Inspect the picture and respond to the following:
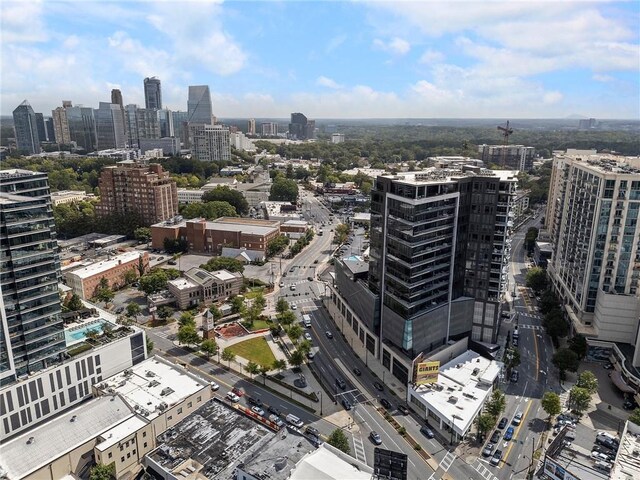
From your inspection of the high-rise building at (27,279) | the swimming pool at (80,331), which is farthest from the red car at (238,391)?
the high-rise building at (27,279)

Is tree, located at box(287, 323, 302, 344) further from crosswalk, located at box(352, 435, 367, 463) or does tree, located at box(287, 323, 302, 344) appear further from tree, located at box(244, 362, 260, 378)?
crosswalk, located at box(352, 435, 367, 463)

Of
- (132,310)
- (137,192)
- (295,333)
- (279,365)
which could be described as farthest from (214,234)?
(279,365)

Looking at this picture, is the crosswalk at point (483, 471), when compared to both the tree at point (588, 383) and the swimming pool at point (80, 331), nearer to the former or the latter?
the tree at point (588, 383)

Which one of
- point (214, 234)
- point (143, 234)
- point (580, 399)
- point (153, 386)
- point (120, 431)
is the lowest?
point (580, 399)

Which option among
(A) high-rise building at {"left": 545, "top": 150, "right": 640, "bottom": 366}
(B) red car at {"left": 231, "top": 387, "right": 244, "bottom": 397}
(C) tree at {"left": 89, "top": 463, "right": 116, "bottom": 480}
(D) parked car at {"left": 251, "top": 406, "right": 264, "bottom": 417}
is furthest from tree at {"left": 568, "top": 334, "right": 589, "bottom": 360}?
(C) tree at {"left": 89, "top": 463, "right": 116, "bottom": 480}

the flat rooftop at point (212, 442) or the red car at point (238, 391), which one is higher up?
the flat rooftop at point (212, 442)

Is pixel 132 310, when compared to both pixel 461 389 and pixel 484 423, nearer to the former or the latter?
pixel 461 389

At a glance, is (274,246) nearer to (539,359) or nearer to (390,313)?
(390,313)

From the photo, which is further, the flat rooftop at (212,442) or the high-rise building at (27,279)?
the high-rise building at (27,279)
